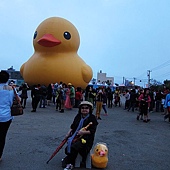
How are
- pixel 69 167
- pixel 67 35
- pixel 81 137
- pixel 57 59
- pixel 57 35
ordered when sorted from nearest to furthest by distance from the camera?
pixel 69 167 < pixel 81 137 < pixel 57 35 < pixel 57 59 < pixel 67 35

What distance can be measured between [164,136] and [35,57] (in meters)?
11.8

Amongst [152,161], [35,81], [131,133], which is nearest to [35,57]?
[35,81]

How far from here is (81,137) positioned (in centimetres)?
404

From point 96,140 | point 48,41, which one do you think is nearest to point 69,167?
point 96,140

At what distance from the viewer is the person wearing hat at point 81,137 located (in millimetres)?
3957

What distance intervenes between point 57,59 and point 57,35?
1.58 meters

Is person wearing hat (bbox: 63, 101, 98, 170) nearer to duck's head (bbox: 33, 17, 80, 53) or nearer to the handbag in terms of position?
the handbag

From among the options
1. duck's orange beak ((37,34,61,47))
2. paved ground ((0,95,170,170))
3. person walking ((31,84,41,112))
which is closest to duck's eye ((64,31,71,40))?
duck's orange beak ((37,34,61,47))

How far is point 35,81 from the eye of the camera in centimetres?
1677

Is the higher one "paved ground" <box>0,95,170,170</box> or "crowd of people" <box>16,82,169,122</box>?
"crowd of people" <box>16,82,169,122</box>

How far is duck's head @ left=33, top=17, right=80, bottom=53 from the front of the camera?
15.6 m

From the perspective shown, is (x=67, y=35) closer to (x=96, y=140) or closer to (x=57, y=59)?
(x=57, y=59)

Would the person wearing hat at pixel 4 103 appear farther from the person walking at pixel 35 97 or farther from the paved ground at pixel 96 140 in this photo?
the person walking at pixel 35 97

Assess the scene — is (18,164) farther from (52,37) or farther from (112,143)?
(52,37)
